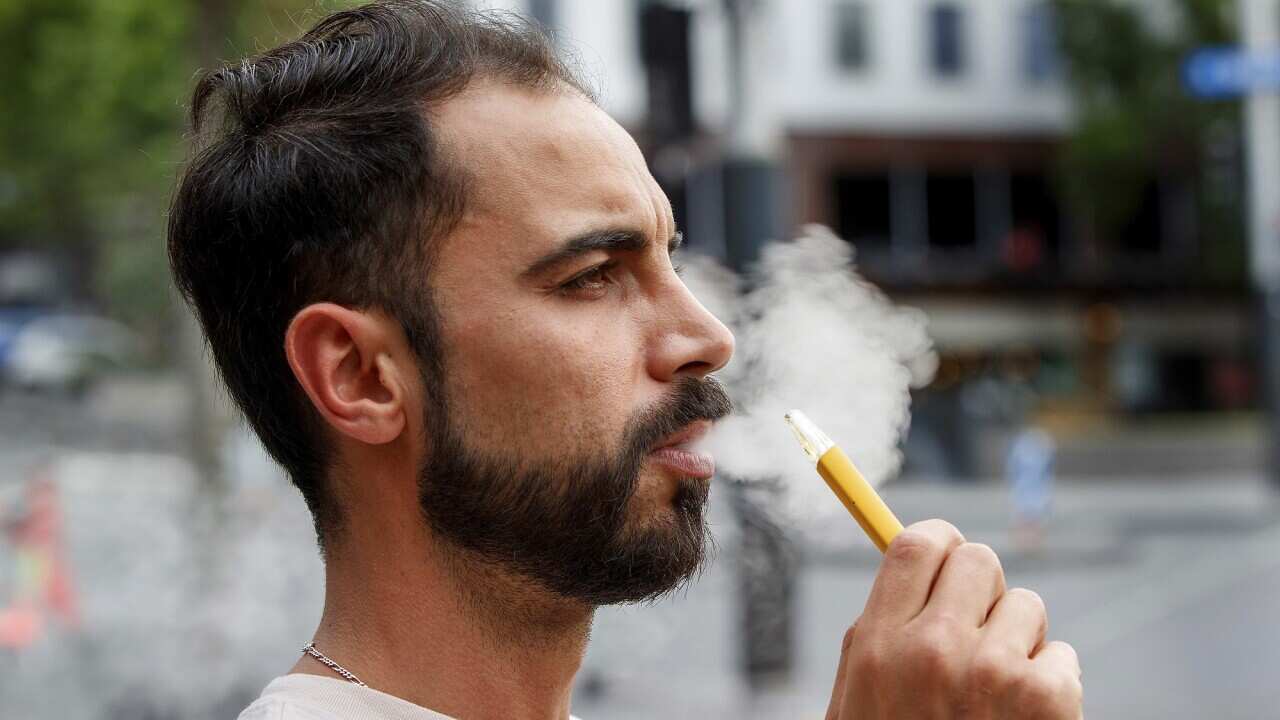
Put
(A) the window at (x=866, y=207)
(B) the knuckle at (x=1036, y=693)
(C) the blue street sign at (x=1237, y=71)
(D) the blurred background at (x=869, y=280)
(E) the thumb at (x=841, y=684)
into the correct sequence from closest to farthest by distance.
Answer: (B) the knuckle at (x=1036, y=693) → (E) the thumb at (x=841, y=684) → (D) the blurred background at (x=869, y=280) → (C) the blue street sign at (x=1237, y=71) → (A) the window at (x=866, y=207)

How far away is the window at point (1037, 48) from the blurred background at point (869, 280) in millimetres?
79

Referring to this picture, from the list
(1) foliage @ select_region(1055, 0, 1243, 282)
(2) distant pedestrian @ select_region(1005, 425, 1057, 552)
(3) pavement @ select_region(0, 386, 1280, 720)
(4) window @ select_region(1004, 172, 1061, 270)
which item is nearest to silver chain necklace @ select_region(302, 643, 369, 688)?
(3) pavement @ select_region(0, 386, 1280, 720)

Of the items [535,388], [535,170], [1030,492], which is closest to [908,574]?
[535,388]

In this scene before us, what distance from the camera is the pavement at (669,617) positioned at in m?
7.31

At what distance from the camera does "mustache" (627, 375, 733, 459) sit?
1419mm

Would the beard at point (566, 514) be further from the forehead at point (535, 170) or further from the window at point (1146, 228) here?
the window at point (1146, 228)

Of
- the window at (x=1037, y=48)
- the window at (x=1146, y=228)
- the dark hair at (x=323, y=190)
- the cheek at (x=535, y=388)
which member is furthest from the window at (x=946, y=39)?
the cheek at (x=535, y=388)

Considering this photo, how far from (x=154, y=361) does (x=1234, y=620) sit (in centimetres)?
1748

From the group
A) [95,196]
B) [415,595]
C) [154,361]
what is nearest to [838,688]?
[415,595]

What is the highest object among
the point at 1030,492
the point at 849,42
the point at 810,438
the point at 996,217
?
the point at 849,42

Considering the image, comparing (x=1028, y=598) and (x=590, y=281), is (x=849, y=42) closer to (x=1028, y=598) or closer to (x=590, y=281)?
(x=590, y=281)

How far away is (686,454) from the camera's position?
1.43 meters

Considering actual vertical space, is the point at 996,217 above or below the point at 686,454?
above

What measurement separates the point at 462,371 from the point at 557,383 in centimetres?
9
